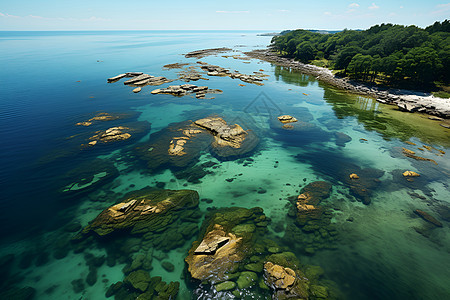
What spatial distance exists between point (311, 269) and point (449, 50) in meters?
85.9

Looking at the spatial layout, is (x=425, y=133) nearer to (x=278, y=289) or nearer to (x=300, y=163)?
(x=300, y=163)

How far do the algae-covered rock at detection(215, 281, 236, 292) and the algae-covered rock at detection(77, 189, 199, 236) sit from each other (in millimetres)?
8379

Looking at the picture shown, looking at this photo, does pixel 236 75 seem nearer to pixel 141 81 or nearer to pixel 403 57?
pixel 141 81

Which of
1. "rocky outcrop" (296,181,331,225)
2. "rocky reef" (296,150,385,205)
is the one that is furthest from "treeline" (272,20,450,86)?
"rocky outcrop" (296,181,331,225)

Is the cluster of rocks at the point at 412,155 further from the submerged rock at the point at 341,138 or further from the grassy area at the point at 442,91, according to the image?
the grassy area at the point at 442,91

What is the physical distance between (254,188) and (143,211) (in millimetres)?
14207

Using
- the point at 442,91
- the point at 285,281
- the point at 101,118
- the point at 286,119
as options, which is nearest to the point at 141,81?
the point at 101,118

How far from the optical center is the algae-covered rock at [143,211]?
1856 centimetres

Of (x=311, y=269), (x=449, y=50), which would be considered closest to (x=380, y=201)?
(x=311, y=269)

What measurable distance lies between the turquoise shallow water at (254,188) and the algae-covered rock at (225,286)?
57cm

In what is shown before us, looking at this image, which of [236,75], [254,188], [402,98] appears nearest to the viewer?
[254,188]

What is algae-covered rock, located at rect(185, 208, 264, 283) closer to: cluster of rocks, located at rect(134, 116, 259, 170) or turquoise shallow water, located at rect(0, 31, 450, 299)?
turquoise shallow water, located at rect(0, 31, 450, 299)

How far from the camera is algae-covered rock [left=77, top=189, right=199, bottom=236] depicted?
60.9 feet

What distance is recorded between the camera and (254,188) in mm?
24953
